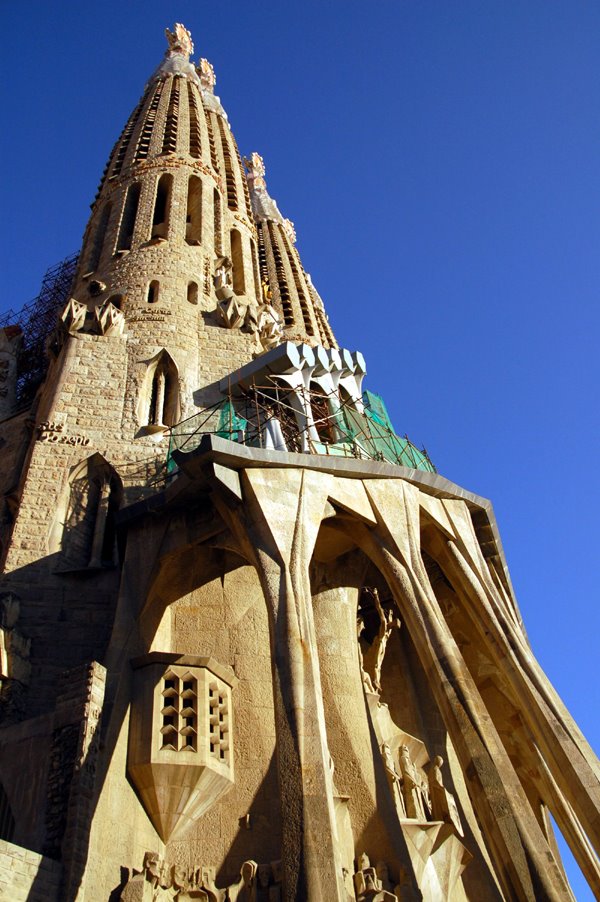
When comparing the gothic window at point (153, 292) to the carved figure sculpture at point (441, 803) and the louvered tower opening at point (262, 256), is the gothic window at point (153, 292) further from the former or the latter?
the louvered tower opening at point (262, 256)

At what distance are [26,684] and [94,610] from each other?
162 centimetres

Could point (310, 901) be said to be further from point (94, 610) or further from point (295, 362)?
point (295, 362)

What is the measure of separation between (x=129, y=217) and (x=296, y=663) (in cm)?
1613

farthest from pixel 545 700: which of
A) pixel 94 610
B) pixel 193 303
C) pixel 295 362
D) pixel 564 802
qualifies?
pixel 193 303

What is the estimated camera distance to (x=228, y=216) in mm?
24203

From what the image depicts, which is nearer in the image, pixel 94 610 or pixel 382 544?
pixel 382 544

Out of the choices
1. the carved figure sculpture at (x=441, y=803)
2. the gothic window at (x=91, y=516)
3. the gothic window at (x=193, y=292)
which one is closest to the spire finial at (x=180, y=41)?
the gothic window at (x=193, y=292)

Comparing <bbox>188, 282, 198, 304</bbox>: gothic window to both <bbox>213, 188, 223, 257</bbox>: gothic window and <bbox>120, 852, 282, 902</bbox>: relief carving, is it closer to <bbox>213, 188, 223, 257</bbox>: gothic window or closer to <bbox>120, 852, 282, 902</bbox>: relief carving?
<bbox>213, 188, 223, 257</bbox>: gothic window

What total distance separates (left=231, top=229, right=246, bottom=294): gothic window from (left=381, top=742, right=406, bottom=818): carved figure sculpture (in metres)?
12.9

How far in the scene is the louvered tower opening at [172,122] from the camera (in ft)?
82.9

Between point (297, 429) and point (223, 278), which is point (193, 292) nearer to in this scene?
point (223, 278)

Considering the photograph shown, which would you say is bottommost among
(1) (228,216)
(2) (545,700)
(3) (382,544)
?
(2) (545,700)

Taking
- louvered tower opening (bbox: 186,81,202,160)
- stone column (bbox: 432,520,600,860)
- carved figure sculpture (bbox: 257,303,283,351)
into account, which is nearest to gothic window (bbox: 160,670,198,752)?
stone column (bbox: 432,520,600,860)

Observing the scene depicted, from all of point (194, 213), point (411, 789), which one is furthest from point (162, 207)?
point (411, 789)
